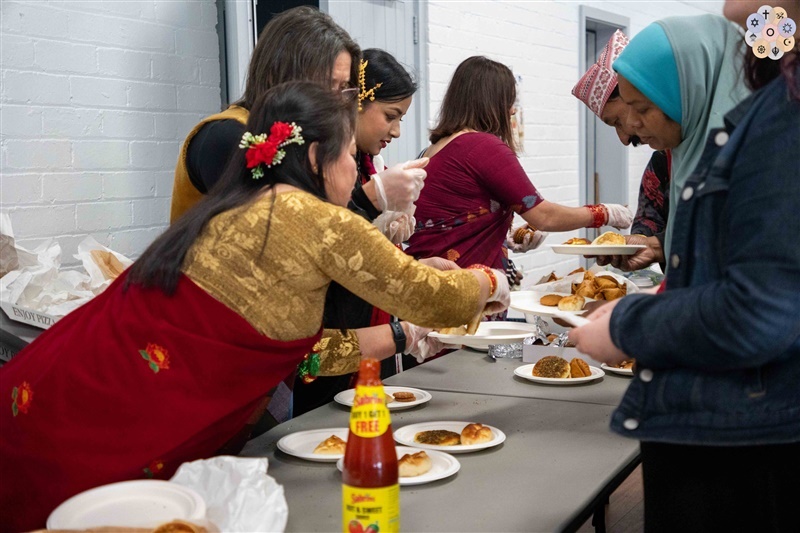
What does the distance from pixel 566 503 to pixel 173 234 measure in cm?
83

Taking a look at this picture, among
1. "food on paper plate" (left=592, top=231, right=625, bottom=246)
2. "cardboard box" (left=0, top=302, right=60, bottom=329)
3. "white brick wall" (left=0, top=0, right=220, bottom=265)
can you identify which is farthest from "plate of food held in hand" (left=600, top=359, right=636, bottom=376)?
"white brick wall" (left=0, top=0, right=220, bottom=265)

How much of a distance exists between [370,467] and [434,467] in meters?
0.43

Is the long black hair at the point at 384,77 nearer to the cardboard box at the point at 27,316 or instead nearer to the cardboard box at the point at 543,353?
the cardboard box at the point at 543,353

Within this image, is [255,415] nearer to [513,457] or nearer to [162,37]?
[513,457]

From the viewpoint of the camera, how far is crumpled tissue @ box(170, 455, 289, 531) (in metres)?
1.22

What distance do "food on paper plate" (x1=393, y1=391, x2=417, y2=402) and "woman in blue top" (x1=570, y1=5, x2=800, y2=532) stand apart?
897 mm

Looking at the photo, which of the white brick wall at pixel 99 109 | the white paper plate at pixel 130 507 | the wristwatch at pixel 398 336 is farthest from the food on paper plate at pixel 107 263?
the white paper plate at pixel 130 507

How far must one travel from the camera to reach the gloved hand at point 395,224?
2.44 meters

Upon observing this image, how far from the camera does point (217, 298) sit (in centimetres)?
144

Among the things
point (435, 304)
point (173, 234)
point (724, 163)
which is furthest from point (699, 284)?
point (173, 234)

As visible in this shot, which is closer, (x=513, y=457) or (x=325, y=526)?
(x=325, y=526)

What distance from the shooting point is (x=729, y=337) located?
1047mm

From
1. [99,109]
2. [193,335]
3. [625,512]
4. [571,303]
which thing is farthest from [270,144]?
[625,512]

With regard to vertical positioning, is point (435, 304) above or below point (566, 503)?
above
